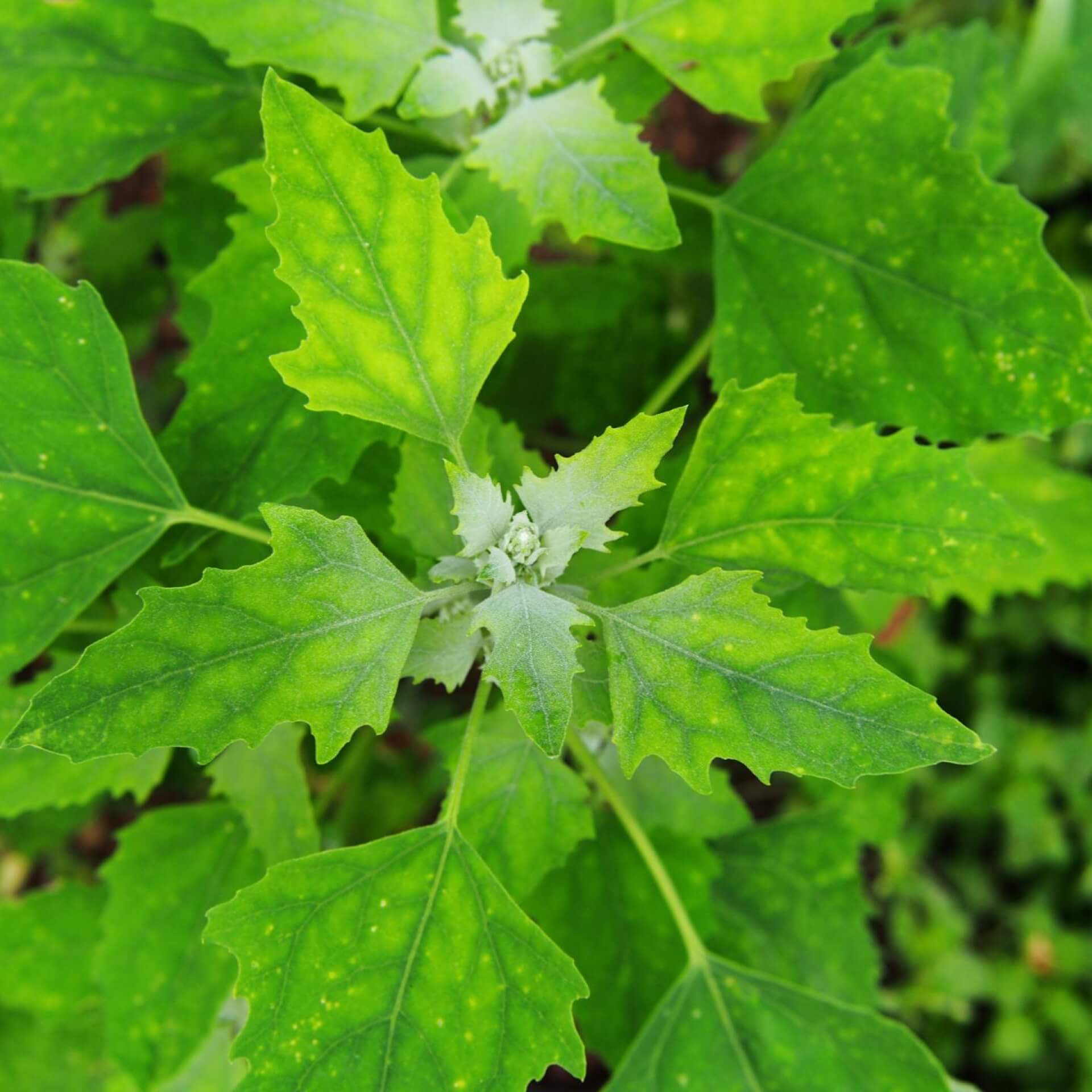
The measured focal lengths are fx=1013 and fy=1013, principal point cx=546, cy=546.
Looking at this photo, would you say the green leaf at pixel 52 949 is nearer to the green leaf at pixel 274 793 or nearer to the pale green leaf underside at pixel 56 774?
the pale green leaf underside at pixel 56 774

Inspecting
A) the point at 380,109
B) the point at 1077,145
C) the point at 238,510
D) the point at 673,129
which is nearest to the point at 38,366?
the point at 238,510

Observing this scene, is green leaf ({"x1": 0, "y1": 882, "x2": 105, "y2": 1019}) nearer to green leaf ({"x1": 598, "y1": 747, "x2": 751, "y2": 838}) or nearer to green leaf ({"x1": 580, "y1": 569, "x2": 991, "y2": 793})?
green leaf ({"x1": 598, "y1": 747, "x2": 751, "y2": 838})

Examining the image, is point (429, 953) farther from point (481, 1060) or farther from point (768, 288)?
point (768, 288)

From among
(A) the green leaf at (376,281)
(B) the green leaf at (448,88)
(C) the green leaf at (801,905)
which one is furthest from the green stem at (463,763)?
(C) the green leaf at (801,905)

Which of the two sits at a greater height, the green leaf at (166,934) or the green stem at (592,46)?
the green stem at (592,46)

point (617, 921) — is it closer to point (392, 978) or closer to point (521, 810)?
point (521, 810)

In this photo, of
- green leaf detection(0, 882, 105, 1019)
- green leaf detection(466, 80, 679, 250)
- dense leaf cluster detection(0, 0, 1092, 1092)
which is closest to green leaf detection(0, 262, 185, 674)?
dense leaf cluster detection(0, 0, 1092, 1092)
